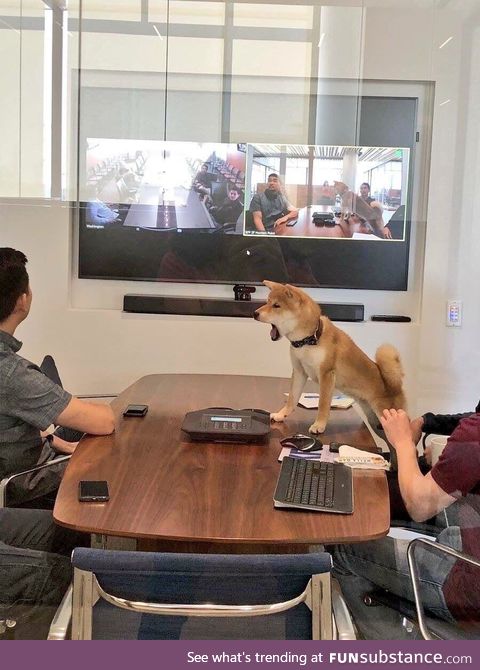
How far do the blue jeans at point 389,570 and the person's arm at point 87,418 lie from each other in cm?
79

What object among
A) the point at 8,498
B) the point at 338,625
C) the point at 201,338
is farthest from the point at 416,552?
the point at 201,338

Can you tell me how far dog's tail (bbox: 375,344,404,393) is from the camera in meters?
2.47

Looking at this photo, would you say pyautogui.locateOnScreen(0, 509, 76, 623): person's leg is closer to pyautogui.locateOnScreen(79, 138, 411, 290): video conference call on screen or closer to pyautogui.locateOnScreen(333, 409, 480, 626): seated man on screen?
pyautogui.locateOnScreen(333, 409, 480, 626): seated man on screen

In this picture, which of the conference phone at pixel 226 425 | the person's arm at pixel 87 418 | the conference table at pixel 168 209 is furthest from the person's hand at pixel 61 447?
the conference table at pixel 168 209

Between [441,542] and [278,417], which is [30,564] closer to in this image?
A: [278,417]

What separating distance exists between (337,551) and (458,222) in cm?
211

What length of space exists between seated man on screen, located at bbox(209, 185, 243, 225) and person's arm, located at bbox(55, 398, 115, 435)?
140 centimetres

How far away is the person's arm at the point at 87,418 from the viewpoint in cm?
198

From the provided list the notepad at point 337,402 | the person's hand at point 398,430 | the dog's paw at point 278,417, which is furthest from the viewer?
the notepad at point 337,402

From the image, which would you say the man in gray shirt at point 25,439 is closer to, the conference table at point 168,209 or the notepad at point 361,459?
the notepad at point 361,459

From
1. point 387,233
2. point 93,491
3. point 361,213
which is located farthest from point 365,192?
point 93,491

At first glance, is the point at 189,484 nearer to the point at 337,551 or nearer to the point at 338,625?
the point at 337,551

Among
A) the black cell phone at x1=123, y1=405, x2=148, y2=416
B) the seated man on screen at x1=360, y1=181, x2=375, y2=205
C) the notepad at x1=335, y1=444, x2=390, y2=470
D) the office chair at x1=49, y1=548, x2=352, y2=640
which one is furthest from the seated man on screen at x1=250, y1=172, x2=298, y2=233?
the office chair at x1=49, y1=548, x2=352, y2=640

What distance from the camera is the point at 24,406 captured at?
76.8 inches
